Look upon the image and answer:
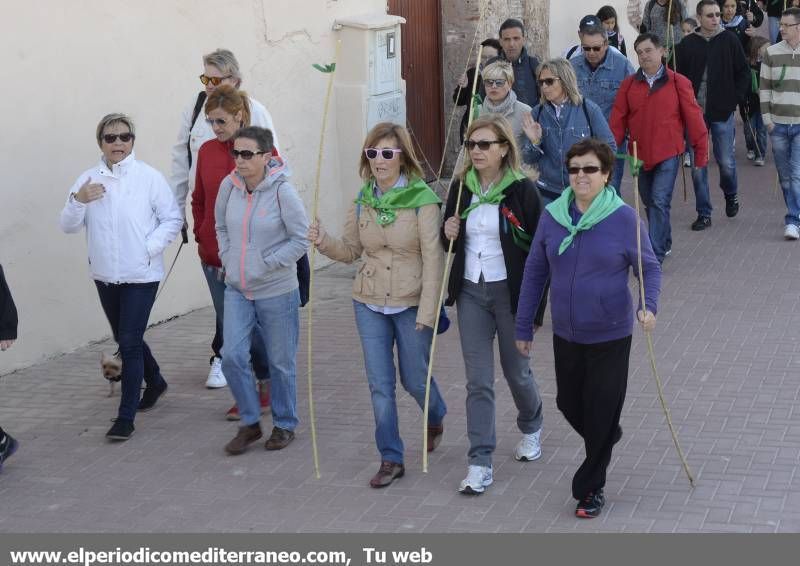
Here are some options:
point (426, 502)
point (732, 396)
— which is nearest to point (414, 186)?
point (426, 502)

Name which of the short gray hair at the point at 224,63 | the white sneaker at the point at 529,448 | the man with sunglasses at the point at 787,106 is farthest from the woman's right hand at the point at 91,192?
the man with sunglasses at the point at 787,106

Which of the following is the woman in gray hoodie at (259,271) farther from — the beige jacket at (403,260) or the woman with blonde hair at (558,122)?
the woman with blonde hair at (558,122)

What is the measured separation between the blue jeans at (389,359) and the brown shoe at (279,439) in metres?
0.76

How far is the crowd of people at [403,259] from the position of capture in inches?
248

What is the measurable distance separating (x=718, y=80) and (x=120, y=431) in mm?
7257

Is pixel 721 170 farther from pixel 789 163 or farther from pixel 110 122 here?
pixel 110 122

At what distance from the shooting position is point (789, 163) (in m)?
12.1

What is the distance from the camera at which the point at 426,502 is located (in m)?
6.72

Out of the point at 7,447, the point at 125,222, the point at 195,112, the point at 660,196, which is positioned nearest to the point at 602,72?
the point at 660,196

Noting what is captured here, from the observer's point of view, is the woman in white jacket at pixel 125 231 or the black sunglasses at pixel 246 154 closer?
the black sunglasses at pixel 246 154

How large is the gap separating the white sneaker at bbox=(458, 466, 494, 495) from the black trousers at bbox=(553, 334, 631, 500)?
49cm

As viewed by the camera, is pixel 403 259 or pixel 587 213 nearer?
pixel 587 213

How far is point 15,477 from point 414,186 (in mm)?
2543
